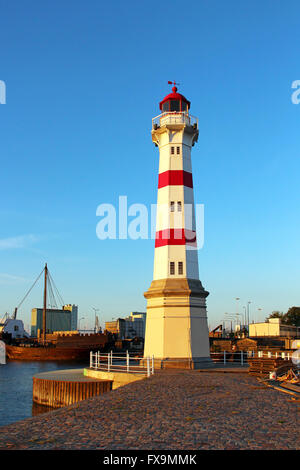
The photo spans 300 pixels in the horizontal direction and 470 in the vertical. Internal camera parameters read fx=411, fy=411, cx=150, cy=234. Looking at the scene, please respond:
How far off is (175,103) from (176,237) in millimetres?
10671

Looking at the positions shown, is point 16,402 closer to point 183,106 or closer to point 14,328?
point 183,106

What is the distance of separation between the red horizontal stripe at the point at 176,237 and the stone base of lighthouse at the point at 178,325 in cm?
254

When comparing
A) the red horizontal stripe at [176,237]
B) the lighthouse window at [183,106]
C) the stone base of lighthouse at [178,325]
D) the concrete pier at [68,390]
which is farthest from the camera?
the lighthouse window at [183,106]

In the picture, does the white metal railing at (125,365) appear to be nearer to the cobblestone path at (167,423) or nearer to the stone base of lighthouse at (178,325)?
the stone base of lighthouse at (178,325)

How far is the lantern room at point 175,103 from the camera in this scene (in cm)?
3111

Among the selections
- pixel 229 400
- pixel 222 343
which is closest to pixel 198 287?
pixel 229 400

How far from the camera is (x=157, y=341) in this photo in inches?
1057

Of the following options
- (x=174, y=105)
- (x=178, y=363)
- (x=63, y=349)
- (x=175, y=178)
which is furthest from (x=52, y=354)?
(x=174, y=105)

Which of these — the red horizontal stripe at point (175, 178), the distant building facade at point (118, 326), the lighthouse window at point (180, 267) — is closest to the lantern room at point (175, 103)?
the red horizontal stripe at point (175, 178)

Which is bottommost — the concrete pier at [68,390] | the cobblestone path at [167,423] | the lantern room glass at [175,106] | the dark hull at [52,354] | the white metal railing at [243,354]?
the dark hull at [52,354]
